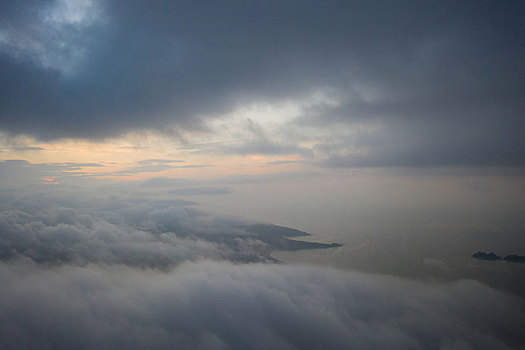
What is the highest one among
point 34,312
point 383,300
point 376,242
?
point 376,242

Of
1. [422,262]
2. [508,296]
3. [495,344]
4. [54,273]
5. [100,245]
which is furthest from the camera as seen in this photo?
[100,245]

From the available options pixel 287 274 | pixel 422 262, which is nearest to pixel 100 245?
pixel 287 274

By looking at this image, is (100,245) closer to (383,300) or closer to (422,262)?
(383,300)

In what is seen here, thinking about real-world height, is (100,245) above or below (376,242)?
below

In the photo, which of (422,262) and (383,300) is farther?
(422,262)

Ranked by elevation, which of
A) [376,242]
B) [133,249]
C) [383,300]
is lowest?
[133,249]

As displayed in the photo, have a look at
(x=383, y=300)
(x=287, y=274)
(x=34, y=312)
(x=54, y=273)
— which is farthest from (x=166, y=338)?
(x=54, y=273)

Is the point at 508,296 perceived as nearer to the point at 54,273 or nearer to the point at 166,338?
the point at 166,338

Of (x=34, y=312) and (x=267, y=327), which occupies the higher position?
(x=34, y=312)

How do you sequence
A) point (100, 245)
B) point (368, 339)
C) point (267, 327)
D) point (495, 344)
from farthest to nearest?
point (100, 245) → point (267, 327) → point (368, 339) → point (495, 344)
